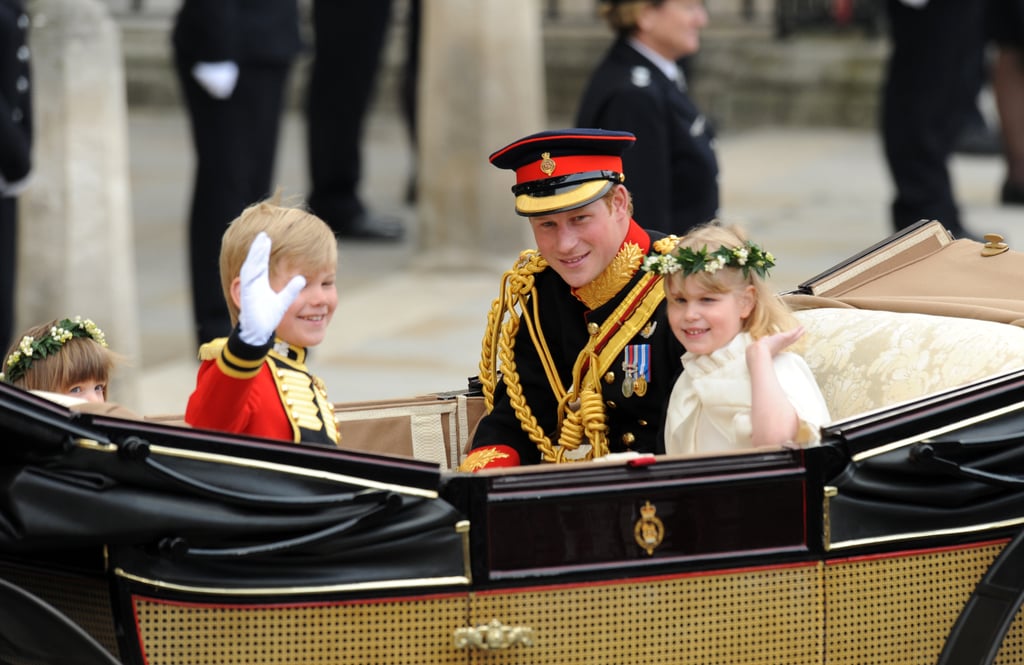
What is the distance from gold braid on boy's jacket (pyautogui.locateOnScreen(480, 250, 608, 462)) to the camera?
3.54 metres

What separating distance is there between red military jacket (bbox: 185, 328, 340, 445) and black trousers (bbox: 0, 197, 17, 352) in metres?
2.62

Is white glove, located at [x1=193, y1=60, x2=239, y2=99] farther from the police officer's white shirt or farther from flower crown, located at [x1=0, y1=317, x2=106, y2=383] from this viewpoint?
flower crown, located at [x1=0, y1=317, x2=106, y2=383]

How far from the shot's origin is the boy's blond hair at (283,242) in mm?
3121

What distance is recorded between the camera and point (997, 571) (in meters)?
3.11

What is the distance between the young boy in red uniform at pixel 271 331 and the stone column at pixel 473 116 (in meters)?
4.61

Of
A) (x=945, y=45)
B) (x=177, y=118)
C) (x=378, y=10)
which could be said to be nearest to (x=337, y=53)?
(x=378, y=10)

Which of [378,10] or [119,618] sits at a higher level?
[378,10]

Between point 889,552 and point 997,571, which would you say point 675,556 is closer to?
point 889,552

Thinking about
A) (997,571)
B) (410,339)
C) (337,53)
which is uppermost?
(337,53)

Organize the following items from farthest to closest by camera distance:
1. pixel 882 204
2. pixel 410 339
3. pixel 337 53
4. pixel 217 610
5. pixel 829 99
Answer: pixel 829 99
pixel 882 204
pixel 337 53
pixel 410 339
pixel 217 610

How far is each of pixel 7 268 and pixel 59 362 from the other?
2591mm

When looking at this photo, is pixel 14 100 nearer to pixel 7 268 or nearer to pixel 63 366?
pixel 7 268

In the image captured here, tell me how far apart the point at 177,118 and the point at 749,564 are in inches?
423

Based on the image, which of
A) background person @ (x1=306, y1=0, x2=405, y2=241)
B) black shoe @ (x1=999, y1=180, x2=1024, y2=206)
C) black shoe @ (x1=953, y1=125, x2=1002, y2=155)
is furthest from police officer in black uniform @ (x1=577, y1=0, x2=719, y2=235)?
black shoe @ (x1=953, y1=125, x2=1002, y2=155)
